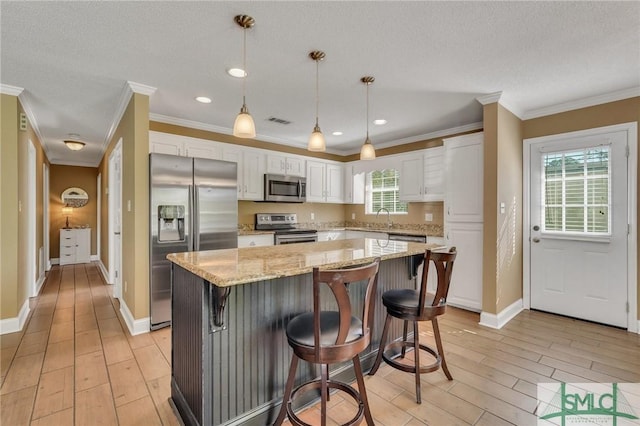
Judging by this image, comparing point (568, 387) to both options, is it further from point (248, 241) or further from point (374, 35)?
point (248, 241)

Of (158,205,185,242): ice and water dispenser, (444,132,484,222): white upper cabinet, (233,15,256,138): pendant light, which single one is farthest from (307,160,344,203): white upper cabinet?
(233,15,256,138): pendant light

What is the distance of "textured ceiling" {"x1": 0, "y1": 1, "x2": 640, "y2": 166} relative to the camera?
6.22ft

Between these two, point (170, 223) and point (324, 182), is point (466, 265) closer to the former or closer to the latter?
point (324, 182)

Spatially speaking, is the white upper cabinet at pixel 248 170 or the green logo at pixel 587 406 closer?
the green logo at pixel 587 406

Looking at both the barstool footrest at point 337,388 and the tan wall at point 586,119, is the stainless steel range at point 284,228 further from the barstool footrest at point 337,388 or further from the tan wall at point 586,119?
the tan wall at point 586,119

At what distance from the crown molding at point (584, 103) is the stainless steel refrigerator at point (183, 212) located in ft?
12.3

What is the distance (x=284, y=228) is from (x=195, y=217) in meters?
2.02

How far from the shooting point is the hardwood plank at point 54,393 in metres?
1.88

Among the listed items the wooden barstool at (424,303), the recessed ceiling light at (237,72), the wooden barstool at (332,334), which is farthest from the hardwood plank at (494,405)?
the recessed ceiling light at (237,72)

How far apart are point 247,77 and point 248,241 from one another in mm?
2257

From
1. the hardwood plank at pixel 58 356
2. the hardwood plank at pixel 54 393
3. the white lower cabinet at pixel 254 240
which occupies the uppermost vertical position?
the white lower cabinet at pixel 254 240

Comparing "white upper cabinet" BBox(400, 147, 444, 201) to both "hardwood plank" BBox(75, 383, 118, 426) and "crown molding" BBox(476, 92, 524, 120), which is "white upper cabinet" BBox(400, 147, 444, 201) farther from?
"hardwood plank" BBox(75, 383, 118, 426)

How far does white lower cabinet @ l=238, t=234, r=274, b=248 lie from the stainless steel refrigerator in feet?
1.76

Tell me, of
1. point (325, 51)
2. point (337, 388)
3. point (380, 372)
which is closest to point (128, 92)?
point (325, 51)
